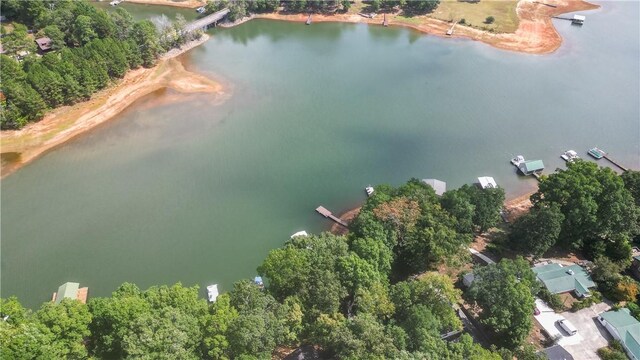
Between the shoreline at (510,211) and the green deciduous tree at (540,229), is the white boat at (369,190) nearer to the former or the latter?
the shoreline at (510,211)

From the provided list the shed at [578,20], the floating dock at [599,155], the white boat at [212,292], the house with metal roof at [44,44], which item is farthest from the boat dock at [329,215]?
the shed at [578,20]

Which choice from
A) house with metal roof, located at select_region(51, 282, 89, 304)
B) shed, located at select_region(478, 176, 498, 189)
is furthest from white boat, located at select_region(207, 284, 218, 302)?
shed, located at select_region(478, 176, 498, 189)

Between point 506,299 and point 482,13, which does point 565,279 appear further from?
point 482,13

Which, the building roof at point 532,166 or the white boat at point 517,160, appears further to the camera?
the white boat at point 517,160

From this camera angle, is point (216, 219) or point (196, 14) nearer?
point (216, 219)

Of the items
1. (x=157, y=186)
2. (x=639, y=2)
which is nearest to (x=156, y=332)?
(x=157, y=186)

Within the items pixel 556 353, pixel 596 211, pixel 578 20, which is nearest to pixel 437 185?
pixel 596 211

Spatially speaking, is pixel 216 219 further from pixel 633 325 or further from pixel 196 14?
pixel 196 14
